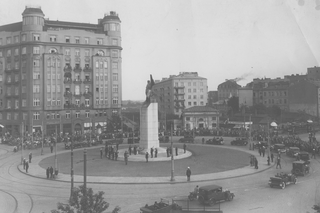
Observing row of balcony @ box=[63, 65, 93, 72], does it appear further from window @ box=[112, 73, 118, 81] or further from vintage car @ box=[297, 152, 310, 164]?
vintage car @ box=[297, 152, 310, 164]

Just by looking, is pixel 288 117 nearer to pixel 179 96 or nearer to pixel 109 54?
pixel 179 96

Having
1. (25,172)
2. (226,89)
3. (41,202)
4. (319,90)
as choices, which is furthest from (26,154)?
(226,89)

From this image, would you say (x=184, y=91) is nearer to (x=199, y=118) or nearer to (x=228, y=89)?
(x=199, y=118)

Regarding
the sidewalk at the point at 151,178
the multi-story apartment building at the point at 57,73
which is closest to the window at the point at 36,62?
the multi-story apartment building at the point at 57,73

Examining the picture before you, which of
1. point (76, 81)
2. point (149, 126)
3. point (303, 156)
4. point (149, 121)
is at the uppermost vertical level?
point (76, 81)

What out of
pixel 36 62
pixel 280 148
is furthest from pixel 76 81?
pixel 280 148

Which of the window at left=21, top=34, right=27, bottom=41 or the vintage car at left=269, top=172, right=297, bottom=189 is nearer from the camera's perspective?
the vintage car at left=269, top=172, right=297, bottom=189

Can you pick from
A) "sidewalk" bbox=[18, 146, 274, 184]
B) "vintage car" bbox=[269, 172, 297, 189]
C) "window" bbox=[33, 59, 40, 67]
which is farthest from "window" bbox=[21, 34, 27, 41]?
"vintage car" bbox=[269, 172, 297, 189]
